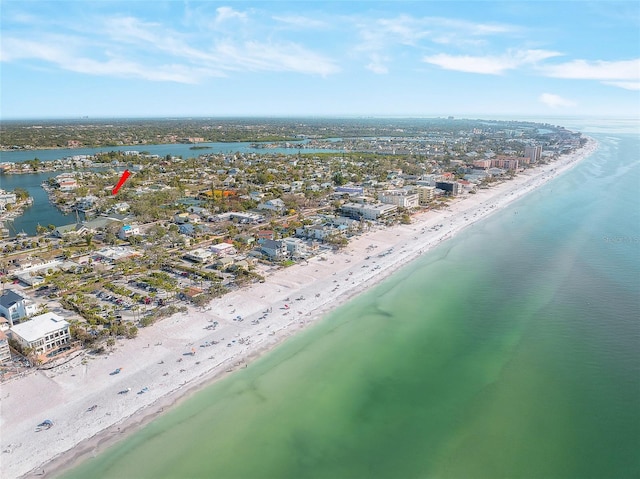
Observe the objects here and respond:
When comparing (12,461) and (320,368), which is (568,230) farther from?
(12,461)

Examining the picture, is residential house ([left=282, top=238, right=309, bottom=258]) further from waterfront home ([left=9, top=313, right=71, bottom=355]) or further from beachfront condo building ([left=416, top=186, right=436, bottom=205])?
beachfront condo building ([left=416, top=186, right=436, bottom=205])

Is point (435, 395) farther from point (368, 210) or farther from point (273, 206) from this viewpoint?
point (273, 206)

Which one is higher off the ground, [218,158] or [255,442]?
[218,158]

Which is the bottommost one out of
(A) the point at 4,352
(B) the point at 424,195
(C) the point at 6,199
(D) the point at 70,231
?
(A) the point at 4,352

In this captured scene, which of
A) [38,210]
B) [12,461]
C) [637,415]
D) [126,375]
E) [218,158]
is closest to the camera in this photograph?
[12,461]

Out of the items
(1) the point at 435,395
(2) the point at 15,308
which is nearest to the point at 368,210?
(1) the point at 435,395

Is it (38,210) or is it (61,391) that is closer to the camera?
(61,391)

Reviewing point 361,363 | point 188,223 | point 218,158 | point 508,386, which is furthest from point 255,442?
point 218,158

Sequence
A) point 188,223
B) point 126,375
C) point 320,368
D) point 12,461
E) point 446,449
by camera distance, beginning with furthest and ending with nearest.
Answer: point 188,223 → point 320,368 → point 126,375 → point 446,449 → point 12,461
